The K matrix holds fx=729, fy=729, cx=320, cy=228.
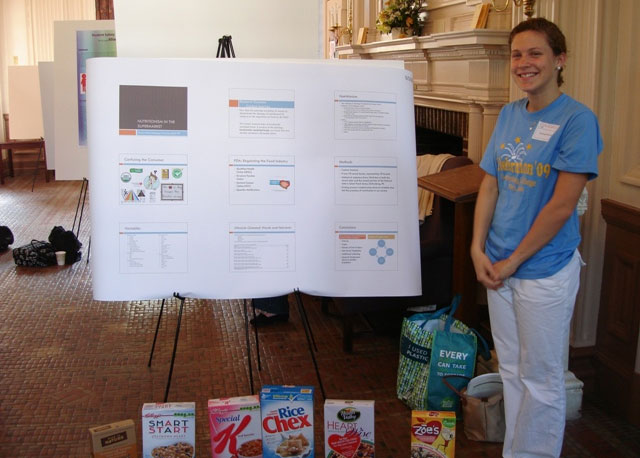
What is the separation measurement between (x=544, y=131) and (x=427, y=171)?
6.76 ft

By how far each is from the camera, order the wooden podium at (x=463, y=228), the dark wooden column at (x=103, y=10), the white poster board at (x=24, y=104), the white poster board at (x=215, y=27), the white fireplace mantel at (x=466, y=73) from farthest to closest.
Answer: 1. the dark wooden column at (x=103, y=10)
2. the white poster board at (x=24, y=104)
3. the white fireplace mantel at (x=466, y=73)
4. the wooden podium at (x=463, y=228)
5. the white poster board at (x=215, y=27)

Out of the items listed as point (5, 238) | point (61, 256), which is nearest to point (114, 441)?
point (61, 256)

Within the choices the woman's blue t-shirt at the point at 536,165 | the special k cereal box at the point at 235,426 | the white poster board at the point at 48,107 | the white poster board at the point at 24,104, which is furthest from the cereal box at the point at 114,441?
the white poster board at the point at 24,104

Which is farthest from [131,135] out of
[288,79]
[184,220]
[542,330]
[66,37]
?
[66,37]

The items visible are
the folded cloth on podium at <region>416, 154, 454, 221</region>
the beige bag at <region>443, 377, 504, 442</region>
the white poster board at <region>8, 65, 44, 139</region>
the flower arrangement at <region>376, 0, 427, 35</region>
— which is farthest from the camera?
the white poster board at <region>8, 65, 44, 139</region>

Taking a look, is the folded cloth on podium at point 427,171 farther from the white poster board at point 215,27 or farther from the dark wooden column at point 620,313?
the white poster board at point 215,27

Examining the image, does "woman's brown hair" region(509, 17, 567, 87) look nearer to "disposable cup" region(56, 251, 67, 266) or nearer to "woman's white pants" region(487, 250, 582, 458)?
"woman's white pants" region(487, 250, 582, 458)

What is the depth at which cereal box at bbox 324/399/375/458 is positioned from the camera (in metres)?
2.34

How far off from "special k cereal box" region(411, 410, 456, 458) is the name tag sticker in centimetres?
93

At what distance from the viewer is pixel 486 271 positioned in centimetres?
239

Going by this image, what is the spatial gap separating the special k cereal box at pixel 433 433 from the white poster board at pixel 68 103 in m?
3.74

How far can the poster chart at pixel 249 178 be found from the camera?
2277 mm

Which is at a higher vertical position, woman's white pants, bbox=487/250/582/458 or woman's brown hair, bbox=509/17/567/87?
woman's brown hair, bbox=509/17/567/87

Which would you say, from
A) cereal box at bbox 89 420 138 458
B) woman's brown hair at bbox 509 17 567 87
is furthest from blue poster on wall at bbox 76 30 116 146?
woman's brown hair at bbox 509 17 567 87
